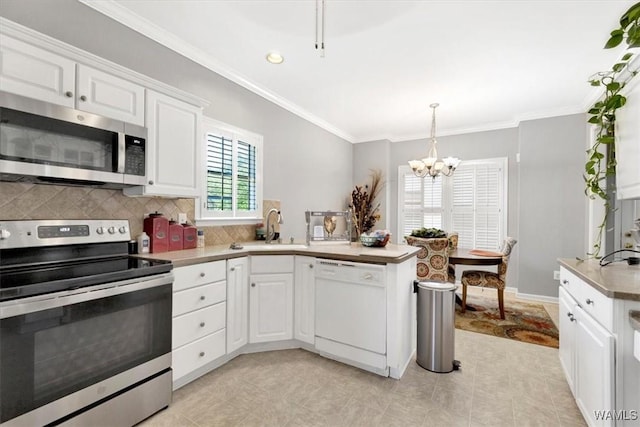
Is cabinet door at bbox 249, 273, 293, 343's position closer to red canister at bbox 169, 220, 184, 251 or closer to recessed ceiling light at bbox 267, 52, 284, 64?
red canister at bbox 169, 220, 184, 251

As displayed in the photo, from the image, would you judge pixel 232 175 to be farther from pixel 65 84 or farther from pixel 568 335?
pixel 568 335

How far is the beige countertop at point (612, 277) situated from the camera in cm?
132

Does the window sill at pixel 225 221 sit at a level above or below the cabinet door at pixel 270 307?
above

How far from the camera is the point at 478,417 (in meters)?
1.79

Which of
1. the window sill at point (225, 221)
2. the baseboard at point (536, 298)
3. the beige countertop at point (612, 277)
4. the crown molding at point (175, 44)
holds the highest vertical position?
the crown molding at point (175, 44)

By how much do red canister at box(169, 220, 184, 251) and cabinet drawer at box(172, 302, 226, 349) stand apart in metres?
0.60

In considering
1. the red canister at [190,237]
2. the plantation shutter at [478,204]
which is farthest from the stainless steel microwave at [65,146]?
the plantation shutter at [478,204]

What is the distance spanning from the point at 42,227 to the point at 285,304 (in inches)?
70.0

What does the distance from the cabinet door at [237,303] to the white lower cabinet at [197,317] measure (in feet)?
0.17

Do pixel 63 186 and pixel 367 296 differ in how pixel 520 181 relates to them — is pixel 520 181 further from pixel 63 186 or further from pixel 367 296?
pixel 63 186

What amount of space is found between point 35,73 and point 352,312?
8.20 ft

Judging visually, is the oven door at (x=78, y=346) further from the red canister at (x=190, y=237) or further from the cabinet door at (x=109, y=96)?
the cabinet door at (x=109, y=96)

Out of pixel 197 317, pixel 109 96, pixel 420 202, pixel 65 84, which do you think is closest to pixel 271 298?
pixel 197 317

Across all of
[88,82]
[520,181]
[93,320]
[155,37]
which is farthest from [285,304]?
Answer: [520,181]
